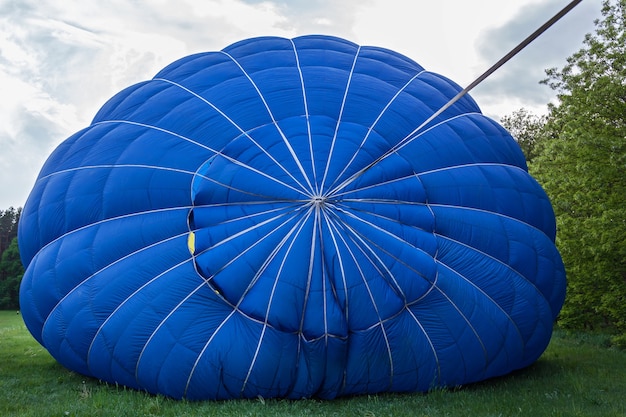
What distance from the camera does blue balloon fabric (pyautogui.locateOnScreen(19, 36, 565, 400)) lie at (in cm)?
577

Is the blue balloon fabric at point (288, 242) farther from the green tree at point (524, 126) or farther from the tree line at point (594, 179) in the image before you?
the green tree at point (524, 126)

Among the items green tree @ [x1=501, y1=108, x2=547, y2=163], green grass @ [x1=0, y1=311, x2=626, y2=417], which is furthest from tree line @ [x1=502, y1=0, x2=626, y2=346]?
green tree @ [x1=501, y1=108, x2=547, y2=163]

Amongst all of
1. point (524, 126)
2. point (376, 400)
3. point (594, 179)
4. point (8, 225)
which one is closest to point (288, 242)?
point (376, 400)

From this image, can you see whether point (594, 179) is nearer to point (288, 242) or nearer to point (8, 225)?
point (288, 242)

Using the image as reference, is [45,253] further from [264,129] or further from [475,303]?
[475,303]

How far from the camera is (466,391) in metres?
6.30

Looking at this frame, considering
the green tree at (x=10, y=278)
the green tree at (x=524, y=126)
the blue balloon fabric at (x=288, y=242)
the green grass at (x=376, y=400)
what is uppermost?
the green tree at (x=524, y=126)

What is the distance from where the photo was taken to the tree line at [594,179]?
33.2 ft

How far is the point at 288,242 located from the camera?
19.1 ft

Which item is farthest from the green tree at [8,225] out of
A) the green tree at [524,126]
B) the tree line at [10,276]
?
the green tree at [524,126]

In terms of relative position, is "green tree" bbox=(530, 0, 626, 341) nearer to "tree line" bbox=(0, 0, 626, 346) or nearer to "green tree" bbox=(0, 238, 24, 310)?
"tree line" bbox=(0, 0, 626, 346)

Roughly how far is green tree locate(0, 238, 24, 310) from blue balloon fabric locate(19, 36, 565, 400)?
1375 inches

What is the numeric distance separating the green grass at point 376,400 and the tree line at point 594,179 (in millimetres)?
2584

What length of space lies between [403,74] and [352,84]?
39.3 inches
